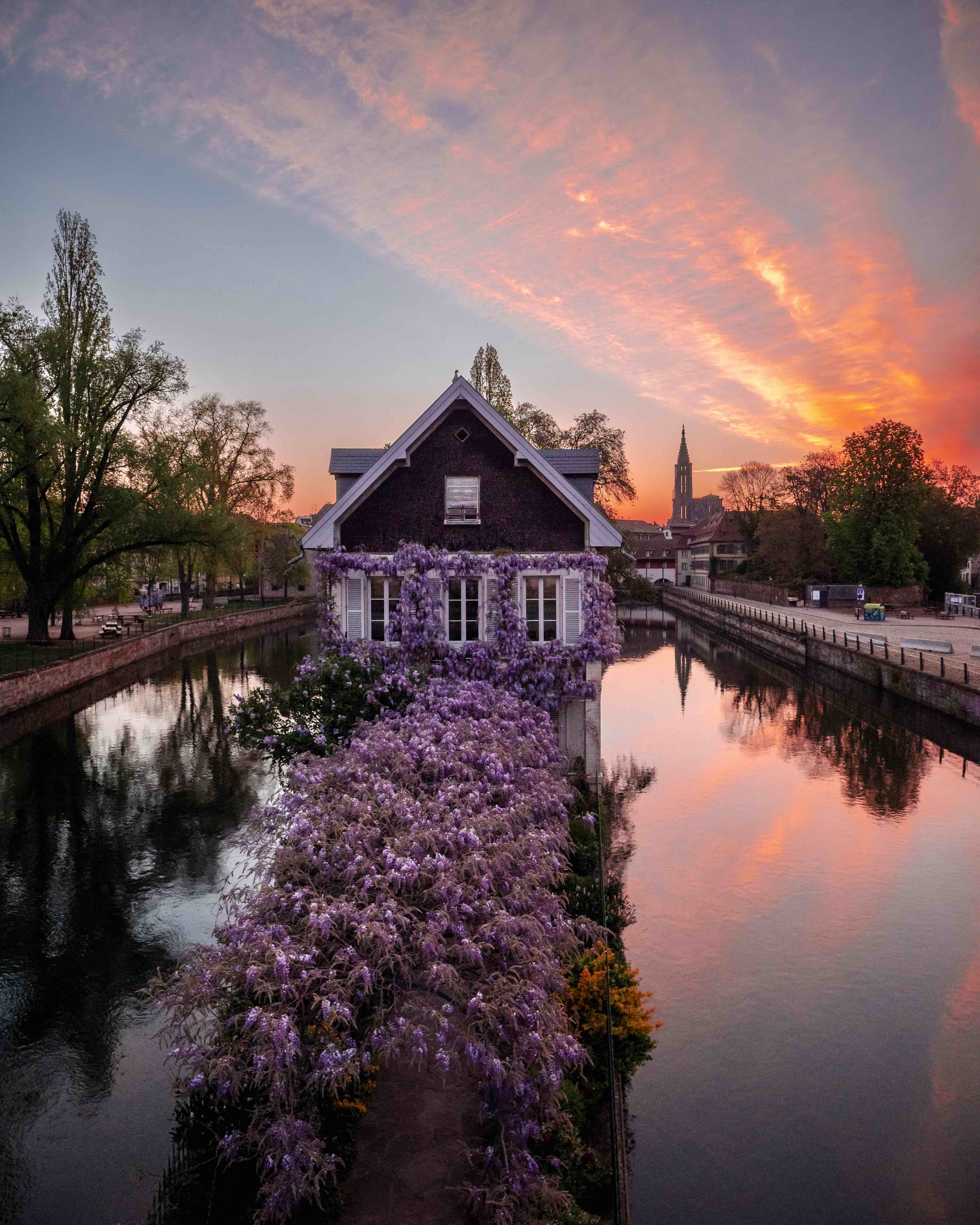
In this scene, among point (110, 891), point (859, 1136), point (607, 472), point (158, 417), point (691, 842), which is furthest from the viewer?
point (607, 472)

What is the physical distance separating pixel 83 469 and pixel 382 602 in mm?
27235

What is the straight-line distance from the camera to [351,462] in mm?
21766

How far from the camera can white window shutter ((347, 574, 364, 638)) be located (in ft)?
65.7

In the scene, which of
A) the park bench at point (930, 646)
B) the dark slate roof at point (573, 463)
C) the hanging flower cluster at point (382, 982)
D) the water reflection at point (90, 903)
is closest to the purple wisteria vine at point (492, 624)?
the dark slate roof at point (573, 463)

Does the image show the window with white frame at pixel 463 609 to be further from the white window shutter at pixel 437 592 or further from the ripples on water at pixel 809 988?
the ripples on water at pixel 809 988

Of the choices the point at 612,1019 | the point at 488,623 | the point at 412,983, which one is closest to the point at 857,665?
the point at 488,623

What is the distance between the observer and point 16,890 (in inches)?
571

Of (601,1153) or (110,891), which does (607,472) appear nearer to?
(110,891)

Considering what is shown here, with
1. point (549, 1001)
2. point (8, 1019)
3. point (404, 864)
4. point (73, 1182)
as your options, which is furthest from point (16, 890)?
point (549, 1001)

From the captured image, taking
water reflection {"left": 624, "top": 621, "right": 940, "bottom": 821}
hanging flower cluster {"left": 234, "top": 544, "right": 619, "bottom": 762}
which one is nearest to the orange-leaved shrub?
hanging flower cluster {"left": 234, "top": 544, "right": 619, "bottom": 762}

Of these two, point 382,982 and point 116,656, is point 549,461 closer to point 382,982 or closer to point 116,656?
point 382,982

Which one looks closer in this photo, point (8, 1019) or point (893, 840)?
point (8, 1019)

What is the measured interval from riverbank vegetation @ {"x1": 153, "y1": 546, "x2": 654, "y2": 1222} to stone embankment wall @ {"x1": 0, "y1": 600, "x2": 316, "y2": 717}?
21.1m

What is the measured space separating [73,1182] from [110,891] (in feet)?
23.2
